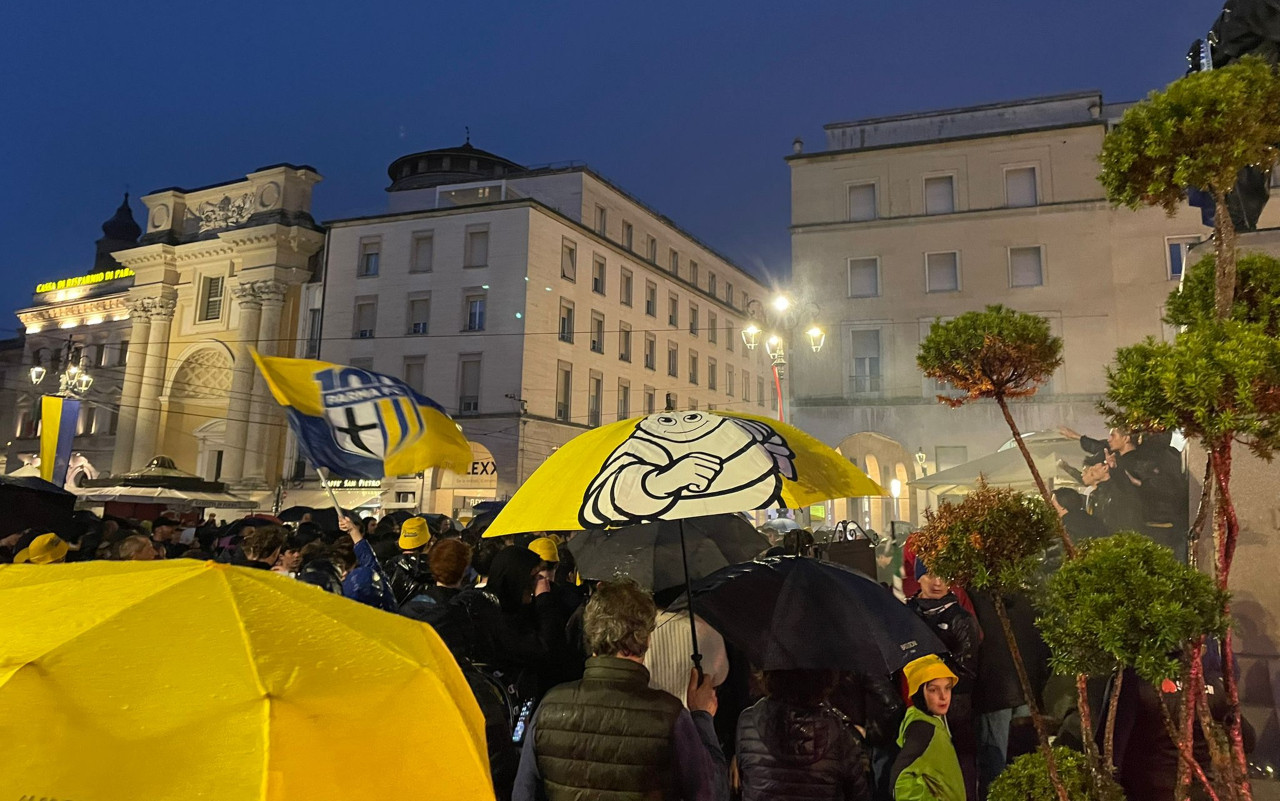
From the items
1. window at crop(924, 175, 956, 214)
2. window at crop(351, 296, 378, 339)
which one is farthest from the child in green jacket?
window at crop(351, 296, 378, 339)

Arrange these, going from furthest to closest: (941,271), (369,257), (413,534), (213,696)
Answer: (369,257) < (941,271) < (413,534) < (213,696)

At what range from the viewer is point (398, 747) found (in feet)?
5.50

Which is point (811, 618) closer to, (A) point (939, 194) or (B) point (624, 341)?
(A) point (939, 194)

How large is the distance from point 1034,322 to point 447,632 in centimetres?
313

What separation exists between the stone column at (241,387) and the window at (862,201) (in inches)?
1161

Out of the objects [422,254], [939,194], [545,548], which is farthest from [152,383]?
[545,548]

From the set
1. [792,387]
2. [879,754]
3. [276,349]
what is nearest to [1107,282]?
[792,387]

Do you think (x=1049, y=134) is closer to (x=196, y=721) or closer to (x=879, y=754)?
(x=879, y=754)

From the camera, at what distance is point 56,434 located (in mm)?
19938

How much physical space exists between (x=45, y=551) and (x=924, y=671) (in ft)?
23.8

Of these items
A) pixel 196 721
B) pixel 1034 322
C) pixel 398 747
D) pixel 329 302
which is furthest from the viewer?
pixel 329 302

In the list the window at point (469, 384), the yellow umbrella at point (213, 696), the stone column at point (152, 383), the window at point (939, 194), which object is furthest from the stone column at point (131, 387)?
the yellow umbrella at point (213, 696)

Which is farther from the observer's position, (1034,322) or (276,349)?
(276,349)

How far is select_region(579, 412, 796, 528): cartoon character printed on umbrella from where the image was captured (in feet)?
12.0
